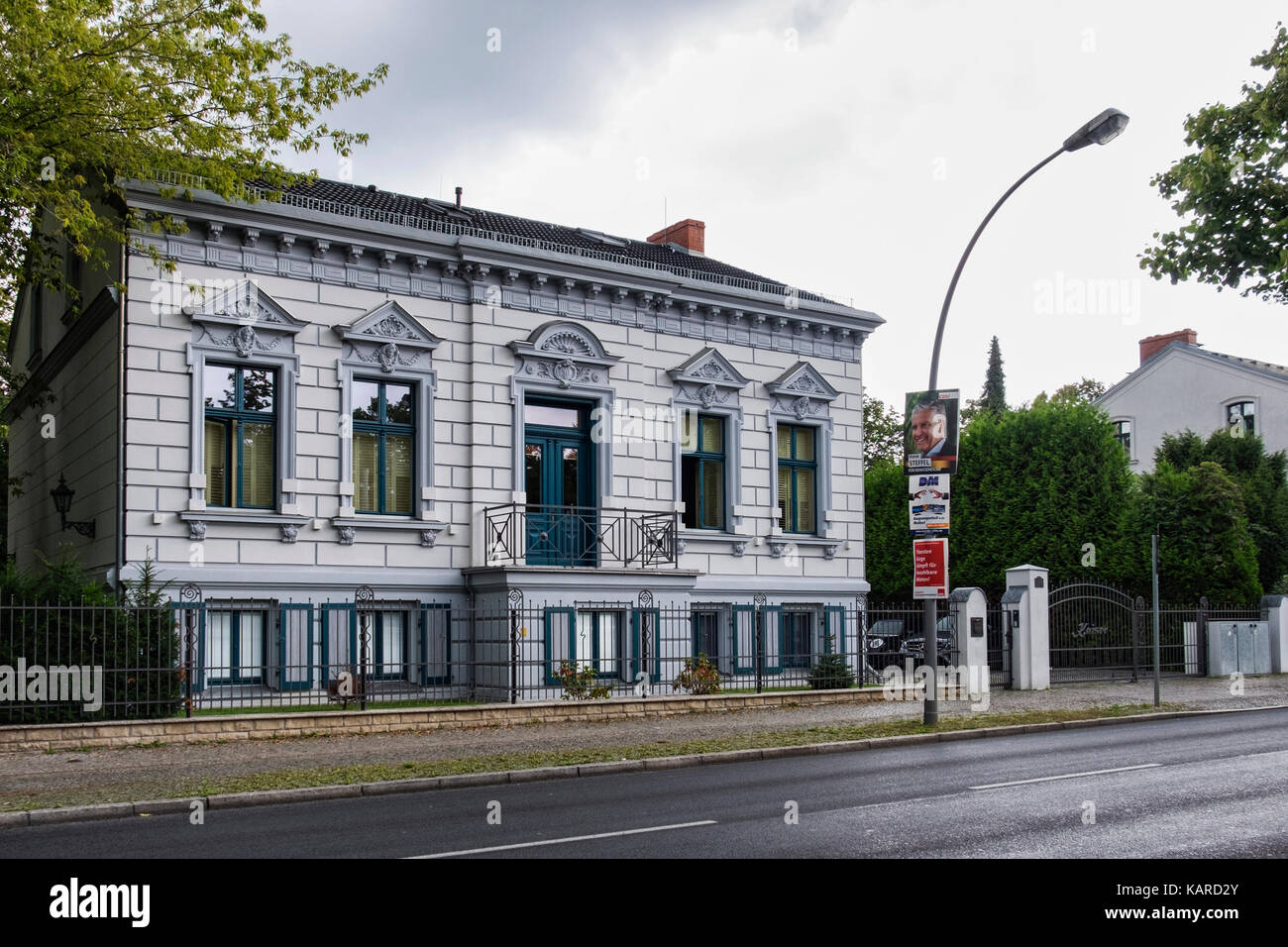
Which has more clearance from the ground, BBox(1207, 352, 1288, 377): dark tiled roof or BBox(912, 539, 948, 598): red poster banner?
BBox(1207, 352, 1288, 377): dark tiled roof

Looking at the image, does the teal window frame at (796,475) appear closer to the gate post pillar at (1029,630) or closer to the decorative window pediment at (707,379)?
the decorative window pediment at (707,379)

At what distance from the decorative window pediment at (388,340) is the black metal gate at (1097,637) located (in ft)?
44.9

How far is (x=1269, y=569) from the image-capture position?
123ft

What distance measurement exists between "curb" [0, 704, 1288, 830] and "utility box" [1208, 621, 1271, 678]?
457 inches

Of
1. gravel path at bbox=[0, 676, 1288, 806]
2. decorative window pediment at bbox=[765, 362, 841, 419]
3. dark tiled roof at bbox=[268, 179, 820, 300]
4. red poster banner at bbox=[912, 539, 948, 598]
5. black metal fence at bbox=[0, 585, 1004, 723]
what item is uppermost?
dark tiled roof at bbox=[268, 179, 820, 300]

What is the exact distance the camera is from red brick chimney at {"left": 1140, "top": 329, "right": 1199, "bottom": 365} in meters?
50.0

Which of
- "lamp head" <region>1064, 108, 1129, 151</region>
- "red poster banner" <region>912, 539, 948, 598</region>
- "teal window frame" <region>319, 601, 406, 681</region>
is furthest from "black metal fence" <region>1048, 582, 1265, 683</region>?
"teal window frame" <region>319, 601, 406, 681</region>

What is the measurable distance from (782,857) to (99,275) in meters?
16.9

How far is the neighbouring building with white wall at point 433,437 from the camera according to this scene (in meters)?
18.7

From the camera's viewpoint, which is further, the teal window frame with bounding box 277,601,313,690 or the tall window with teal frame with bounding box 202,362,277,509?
the tall window with teal frame with bounding box 202,362,277,509

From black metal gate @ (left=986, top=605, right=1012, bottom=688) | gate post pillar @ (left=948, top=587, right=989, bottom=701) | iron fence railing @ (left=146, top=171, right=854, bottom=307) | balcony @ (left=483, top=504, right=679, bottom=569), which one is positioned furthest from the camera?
black metal gate @ (left=986, top=605, right=1012, bottom=688)

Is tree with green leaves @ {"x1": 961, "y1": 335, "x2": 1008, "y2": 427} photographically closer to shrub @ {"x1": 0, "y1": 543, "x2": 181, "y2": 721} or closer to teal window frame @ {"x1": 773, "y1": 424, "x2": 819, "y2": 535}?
teal window frame @ {"x1": 773, "y1": 424, "x2": 819, "y2": 535}

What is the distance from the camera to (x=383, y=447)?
20672mm
